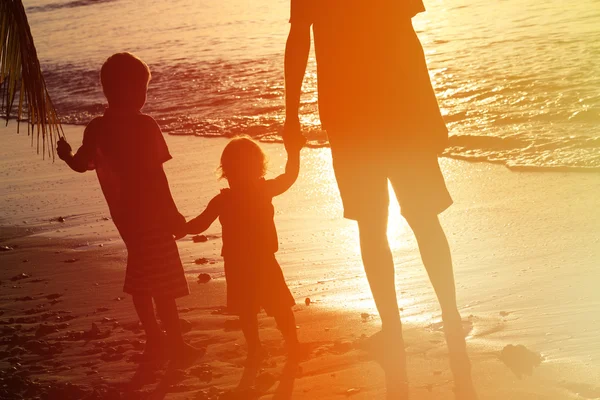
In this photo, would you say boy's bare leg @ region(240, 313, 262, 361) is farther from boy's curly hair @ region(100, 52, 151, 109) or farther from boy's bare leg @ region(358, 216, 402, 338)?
boy's curly hair @ region(100, 52, 151, 109)

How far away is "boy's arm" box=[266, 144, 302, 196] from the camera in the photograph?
3.99 m

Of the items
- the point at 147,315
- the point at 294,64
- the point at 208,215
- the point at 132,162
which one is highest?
the point at 294,64

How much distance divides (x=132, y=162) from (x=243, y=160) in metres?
→ 0.60

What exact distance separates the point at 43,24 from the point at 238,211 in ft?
101

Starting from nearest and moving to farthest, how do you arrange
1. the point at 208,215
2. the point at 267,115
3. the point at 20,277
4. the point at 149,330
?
the point at 208,215, the point at 149,330, the point at 20,277, the point at 267,115

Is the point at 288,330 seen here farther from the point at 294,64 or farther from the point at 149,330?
the point at 294,64

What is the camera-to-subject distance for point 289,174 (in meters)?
4.04

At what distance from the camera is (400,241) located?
239 inches

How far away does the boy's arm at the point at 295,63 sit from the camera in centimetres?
385

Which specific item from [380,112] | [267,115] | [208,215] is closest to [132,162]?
[208,215]

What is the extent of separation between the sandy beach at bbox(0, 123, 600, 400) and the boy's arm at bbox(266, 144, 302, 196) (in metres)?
0.79

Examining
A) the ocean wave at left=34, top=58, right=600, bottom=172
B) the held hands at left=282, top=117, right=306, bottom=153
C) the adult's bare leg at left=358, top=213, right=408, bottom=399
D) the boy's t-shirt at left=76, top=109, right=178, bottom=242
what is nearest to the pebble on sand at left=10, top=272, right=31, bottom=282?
the boy's t-shirt at left=76, top=109, right=178, bottom=242

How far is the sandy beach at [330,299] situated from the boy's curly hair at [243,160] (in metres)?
0.87

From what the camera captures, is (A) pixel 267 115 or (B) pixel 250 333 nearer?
(B) pixel 250 333
